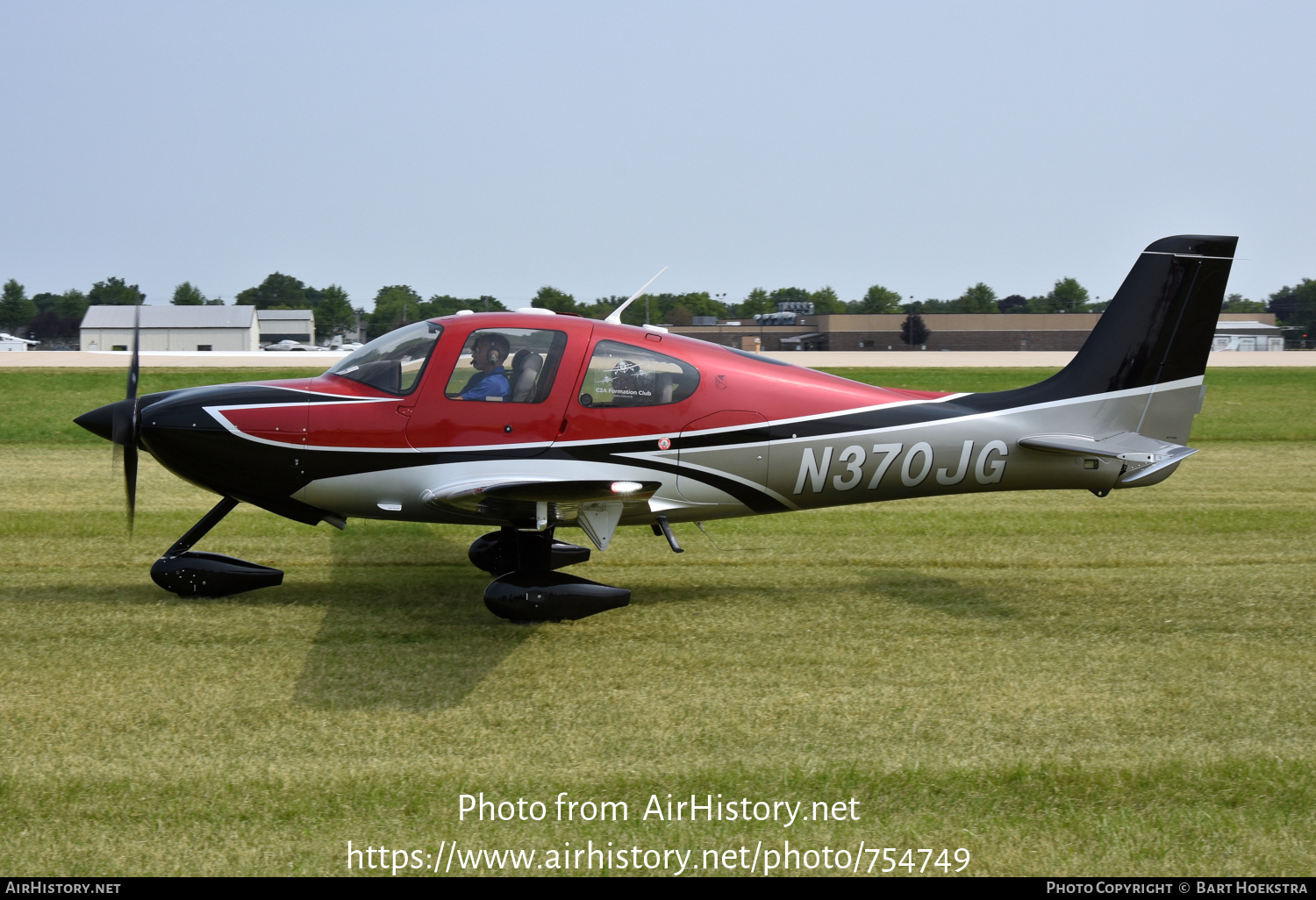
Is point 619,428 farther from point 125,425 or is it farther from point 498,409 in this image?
point 125,425

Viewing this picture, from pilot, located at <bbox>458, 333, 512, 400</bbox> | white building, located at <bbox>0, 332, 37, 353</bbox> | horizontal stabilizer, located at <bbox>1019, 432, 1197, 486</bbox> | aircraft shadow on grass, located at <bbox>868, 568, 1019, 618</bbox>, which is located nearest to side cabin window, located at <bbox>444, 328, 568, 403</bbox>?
pilot, located at <bbox>458, 333, 512, 400</bbox>

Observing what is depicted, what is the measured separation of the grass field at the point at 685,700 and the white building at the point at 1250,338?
230 feet

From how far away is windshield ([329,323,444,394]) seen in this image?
7992 mm

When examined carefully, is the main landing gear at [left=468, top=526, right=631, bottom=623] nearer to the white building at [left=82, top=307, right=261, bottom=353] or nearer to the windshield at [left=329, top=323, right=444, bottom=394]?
the windshield at [left=329, top=323, right=444, bottom=394]

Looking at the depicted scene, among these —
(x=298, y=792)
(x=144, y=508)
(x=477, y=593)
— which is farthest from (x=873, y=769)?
(x=144, y=508)

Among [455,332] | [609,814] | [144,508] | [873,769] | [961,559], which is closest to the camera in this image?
[609,814]

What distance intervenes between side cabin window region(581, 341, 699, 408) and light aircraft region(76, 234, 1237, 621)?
0.01 m

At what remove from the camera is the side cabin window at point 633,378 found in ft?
26.2

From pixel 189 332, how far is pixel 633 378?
4742 cm

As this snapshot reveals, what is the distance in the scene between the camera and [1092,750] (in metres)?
5.66

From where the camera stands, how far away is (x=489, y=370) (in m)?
7.94

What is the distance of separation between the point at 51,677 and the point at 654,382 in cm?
460

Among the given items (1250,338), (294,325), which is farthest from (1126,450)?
(1250,338)

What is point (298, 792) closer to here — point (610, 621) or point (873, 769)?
point (873, 769)
